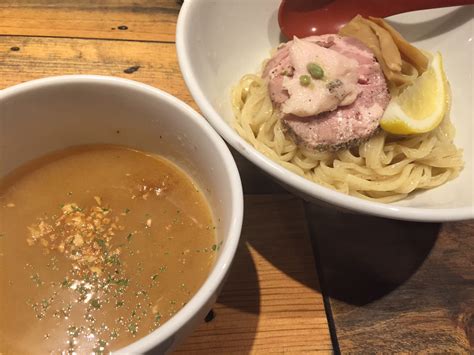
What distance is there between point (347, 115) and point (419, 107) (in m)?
0.24

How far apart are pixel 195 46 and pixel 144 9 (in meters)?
0.56

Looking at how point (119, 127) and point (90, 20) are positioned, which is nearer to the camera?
point (119, 127)

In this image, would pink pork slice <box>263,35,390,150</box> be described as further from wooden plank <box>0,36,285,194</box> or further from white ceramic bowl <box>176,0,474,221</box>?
wooden plank <box>0,36,285,194</box>

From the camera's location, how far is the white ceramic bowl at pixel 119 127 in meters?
1.06

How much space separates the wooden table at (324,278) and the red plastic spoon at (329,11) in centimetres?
49

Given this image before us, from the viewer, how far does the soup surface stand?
3.25ft

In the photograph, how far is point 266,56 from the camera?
6.16 feet

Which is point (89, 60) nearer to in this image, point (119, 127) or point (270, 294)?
point (119, 127)

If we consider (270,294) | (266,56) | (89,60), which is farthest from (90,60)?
(270,294)

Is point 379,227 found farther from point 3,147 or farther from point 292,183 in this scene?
point 3,147

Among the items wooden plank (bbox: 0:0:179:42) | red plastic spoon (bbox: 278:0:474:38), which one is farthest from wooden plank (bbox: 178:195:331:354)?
wooden plank (bbox: 0:0:179:42)

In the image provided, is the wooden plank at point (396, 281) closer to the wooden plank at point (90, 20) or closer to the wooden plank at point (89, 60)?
the wooden plank at point (89, 60)

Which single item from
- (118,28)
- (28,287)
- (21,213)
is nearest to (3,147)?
(21,213)

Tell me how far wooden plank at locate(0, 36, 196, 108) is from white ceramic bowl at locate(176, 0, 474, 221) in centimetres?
20
